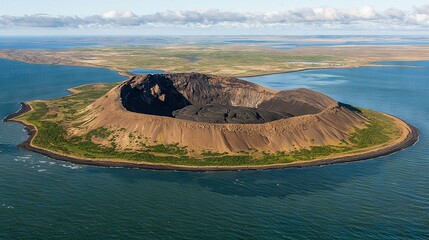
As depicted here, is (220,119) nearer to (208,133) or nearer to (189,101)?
(208,133)

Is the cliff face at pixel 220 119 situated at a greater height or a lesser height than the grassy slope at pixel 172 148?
greater

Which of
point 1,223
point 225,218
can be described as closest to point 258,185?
point 225,218

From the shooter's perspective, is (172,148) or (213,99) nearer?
(172,148)

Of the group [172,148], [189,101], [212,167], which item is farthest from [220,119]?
[189,101]

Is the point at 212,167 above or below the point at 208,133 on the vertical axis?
below

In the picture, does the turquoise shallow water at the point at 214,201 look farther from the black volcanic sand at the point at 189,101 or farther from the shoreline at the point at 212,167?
the black volcanic sand at the point at 189,101

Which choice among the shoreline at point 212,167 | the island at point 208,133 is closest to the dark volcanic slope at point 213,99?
the island at point 208,133

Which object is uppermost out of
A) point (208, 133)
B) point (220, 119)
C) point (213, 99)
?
point (220, 119)

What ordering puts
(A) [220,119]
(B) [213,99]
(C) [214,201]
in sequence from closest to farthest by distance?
(C) [214,201] → (A) [220,119] → (B) [213,99]
